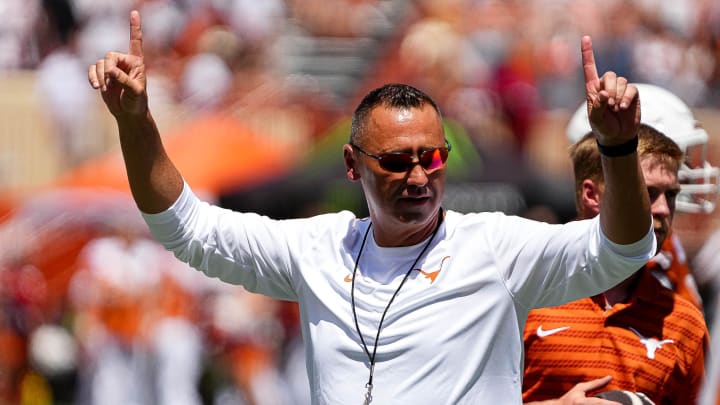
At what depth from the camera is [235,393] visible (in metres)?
9.73

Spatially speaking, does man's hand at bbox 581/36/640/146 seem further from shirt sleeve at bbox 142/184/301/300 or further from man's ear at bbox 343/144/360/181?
shirt sleeve at bbox 142/184/301/300

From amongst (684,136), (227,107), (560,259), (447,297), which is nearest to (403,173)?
(447,297)

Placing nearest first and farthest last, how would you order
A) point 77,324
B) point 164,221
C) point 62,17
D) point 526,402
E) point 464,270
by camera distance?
point 464,270 < point 164,221 < point 526,402 < point 77,324 < point 62,17

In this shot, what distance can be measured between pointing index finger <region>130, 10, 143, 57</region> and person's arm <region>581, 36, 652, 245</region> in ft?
3.77

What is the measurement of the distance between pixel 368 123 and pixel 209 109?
697 cm

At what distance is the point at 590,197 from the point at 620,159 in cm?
83

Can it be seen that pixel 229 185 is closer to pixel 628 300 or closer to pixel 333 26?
pixel 333 26

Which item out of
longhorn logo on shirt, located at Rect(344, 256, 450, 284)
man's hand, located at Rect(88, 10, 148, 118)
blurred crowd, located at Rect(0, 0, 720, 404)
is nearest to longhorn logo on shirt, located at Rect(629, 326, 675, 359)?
longhorn logo on shirt, located at Rect(344, 256, 450, 284)

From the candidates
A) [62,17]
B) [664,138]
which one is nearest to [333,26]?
[62,17]

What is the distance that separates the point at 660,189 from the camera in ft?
11.3

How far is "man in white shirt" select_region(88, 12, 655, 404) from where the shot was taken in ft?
9.11

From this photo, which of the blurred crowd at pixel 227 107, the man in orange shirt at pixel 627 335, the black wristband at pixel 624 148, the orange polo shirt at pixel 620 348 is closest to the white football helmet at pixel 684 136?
the man in orange shirt at pixel 627 335

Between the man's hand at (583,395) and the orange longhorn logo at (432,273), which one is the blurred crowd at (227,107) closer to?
the man's hand at (583,395)

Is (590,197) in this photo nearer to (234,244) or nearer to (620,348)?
(620,348)
